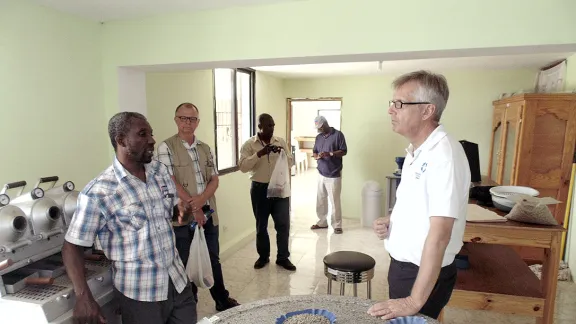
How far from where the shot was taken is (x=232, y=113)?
4066 millimetres

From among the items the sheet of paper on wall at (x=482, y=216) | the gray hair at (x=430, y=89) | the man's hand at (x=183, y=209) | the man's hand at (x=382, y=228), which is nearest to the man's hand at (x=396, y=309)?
the man's hand at (x=382, y=228)

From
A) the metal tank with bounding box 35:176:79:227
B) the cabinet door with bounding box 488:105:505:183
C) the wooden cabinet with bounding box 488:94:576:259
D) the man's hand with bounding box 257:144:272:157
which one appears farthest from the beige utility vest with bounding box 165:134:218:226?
the cabinet door with bounding box 488:105:505:183

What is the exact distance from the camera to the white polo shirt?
1.11 m

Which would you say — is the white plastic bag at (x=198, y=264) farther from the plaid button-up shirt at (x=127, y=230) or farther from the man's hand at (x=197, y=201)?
the plaid button-up shirt at (x=127, y=230)

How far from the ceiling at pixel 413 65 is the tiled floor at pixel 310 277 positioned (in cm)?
204

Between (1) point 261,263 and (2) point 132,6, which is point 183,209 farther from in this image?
(1) point 261,263

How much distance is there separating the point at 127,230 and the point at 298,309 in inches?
28.9

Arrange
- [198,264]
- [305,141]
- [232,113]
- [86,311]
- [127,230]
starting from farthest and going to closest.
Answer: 1. [305,141]
2. [232,113]
3. [198,264]
4. [127,230]
5. [86,311]

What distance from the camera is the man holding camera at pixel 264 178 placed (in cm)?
314

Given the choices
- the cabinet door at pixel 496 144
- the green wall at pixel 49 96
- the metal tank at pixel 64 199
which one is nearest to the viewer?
the metal tank at pixel 64 199

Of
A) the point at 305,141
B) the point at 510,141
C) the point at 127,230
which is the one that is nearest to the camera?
the point at 127,230

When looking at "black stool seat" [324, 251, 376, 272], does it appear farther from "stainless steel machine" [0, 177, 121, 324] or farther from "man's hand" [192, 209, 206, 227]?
"stainless steel machine" [0, 177, 121, 324]

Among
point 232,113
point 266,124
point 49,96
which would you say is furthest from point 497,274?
point 232,113

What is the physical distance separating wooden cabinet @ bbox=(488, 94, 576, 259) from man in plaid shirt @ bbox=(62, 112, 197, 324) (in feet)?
10.9
